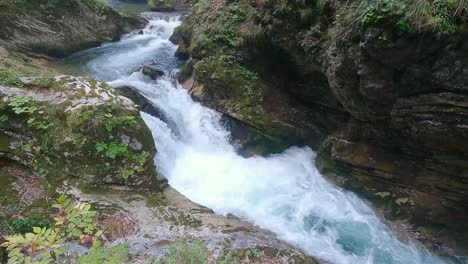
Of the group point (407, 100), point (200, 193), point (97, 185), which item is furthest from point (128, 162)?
point (407, 100)

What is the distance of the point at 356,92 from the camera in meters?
6.48

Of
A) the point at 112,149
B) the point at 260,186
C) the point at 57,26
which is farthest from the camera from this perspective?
the point at 57,26

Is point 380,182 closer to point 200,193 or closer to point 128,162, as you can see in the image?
point 200,193

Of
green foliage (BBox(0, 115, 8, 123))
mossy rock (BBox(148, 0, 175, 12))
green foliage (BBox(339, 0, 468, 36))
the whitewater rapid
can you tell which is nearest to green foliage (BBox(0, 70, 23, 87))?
green foliage (BBox(0, 115, 8, 123))

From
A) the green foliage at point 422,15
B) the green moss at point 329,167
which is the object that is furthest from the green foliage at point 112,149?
the green foliage at point 422,15

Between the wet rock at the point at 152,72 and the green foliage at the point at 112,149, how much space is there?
4.77m

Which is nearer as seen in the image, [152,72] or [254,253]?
[254,253]

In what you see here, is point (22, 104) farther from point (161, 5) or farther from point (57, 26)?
point (161, 5)

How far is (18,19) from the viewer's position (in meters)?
11.1

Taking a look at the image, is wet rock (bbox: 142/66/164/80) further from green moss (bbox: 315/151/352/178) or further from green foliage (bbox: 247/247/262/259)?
green foliage (bbox: 247/247/262/259)

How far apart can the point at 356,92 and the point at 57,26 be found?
1080cm

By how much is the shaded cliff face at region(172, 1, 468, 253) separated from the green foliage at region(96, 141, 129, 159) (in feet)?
11.3

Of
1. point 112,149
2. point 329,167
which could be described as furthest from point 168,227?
point 329,167

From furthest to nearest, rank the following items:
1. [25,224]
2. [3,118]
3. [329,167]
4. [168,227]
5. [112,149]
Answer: [329,167], [112,149], [3,118], [168,227], [25,224]
